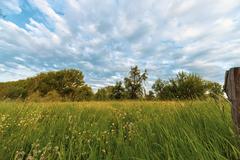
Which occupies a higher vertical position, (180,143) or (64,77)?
(64,77)

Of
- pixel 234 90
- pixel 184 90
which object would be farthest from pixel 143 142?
pixel 184 90

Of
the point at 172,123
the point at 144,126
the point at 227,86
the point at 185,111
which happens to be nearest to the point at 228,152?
the point at 227,86

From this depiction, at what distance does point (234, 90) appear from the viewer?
2.58m

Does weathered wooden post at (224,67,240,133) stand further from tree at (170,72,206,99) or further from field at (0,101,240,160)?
tree at (170,72,206,99)

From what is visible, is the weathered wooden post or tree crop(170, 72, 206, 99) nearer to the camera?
the weathered wooden post

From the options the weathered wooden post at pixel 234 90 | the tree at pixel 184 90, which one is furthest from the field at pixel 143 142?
the tree at pixel 184 90

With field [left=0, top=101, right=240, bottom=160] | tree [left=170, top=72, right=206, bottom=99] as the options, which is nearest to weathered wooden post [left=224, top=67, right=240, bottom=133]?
field [left=0, top=101, right=240, bottom=160]

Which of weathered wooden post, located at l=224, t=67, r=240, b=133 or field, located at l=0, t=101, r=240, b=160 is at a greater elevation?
weathered wooden post, located at l=224, t=67, r=240, b=133

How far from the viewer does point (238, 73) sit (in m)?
2.55

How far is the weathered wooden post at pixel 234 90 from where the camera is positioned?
256cm

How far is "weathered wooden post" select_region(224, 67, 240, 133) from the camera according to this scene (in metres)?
2.56

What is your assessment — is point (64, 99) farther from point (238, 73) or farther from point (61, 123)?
point (238, 73)

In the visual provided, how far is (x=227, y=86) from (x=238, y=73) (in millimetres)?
198

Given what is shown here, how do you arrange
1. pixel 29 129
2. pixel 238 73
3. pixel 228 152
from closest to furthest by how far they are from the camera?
pixel 238 73
pixel 228 152
pixel 29 129
